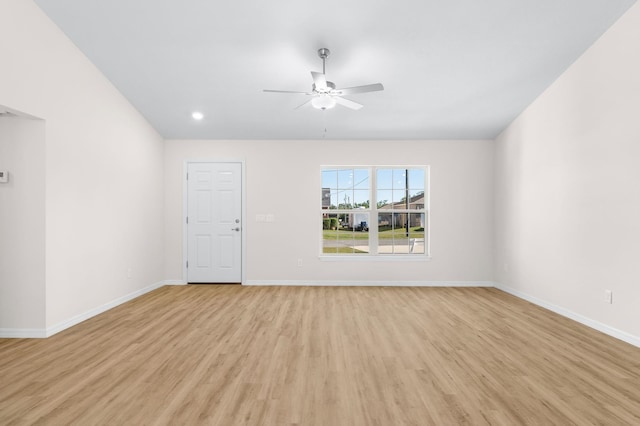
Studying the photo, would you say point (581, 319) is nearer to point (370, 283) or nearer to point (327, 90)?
point (370, 283)

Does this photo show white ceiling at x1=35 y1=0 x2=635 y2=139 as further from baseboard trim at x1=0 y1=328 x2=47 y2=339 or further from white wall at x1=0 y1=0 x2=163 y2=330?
baseboard trim at x1=0 y1=328 x2=47 y2=339

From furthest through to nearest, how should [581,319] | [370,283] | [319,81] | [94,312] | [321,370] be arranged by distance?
[370,283] → [94,312] → [581,319] → [319,81] → [321,370]

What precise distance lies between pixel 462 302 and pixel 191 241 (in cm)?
454

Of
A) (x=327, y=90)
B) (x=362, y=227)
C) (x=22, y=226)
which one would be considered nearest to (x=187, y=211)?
(x=22, y=226)

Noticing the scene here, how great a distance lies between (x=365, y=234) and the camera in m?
5.71

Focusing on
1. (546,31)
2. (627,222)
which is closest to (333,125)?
(546,31)

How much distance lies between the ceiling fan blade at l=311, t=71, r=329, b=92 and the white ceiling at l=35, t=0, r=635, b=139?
0.58 meters

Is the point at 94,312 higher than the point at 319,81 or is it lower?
lower

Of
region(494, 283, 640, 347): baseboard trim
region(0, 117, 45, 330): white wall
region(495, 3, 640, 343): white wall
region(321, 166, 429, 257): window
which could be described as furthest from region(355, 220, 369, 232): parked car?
region(0, 117, 45, 330): white wall

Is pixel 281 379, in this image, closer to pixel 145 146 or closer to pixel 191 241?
pixel 191 241

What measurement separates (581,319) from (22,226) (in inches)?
237

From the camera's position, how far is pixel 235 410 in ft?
5.98

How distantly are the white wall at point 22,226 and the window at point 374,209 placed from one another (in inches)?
152

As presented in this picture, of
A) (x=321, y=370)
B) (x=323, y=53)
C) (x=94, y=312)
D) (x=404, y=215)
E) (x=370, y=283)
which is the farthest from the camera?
(x=404, y=215)
